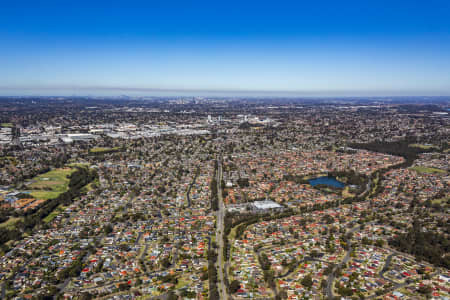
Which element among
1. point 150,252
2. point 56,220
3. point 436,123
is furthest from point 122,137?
point 436,123

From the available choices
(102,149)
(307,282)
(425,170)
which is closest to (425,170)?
(425,170)

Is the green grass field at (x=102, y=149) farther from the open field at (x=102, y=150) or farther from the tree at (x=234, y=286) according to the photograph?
the tree at (x=234, y=286)

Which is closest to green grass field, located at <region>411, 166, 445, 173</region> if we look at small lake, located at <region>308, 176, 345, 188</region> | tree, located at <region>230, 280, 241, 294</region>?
small lake, located at <region>308, 176, 345, 188</region>

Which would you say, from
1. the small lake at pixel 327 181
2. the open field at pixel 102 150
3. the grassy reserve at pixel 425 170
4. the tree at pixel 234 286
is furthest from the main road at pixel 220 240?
the grassy reserve at pixel 425 170

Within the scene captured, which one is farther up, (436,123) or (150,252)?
(436,123)

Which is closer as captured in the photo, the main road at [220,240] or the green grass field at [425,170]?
the main road at [220,240]

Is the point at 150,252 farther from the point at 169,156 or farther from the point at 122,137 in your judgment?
the point at 122,137

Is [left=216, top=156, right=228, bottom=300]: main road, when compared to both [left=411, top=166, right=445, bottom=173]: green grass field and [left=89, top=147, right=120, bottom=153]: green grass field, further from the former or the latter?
[left=411, top=166, right=445, bottom=173]: green grass field
